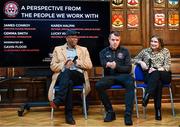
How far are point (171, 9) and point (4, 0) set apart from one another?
2.97 metres

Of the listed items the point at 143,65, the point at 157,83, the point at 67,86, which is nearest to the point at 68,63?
the point at 67,86

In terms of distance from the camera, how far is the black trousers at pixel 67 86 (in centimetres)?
455

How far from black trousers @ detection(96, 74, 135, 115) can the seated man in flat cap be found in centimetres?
37

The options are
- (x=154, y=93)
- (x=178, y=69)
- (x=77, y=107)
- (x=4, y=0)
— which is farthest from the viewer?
(x=178, y=69)

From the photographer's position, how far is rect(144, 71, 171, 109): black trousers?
468cm

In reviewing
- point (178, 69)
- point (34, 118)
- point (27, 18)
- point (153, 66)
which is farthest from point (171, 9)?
point (34, 118)

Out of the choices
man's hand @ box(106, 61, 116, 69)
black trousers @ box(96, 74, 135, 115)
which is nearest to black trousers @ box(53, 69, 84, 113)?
black trousers @ box(96, 74, 135, 115)

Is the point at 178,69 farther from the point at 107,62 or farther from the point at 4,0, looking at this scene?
the point at 4,0

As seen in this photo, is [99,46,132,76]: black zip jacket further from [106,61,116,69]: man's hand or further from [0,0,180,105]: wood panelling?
[0,0,180,105]: wood panelling

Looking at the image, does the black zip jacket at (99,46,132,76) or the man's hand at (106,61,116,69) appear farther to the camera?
the black zip jacket at (99,46,132,76)

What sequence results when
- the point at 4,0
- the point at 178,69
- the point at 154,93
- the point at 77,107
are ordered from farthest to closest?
the point at 178,69
the point at 77,107
the point at 4,0
the point at 154,93

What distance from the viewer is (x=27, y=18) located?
5305 mm

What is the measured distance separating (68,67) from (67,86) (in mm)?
329

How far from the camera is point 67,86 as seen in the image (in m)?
4.62
